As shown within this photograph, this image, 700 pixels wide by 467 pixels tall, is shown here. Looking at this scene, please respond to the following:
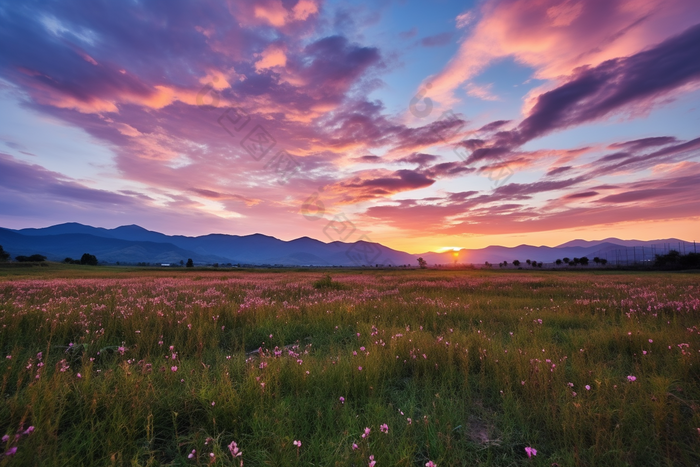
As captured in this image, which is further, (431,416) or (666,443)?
(431,416)

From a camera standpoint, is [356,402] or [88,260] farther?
Result: [88,260]

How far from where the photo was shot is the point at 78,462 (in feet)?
7.13

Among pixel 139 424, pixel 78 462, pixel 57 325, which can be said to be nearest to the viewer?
pixel 78 462

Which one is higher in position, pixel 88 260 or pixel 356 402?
pixel 88 260

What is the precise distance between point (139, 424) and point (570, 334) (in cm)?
720

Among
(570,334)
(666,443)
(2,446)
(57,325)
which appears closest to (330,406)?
(2,446)

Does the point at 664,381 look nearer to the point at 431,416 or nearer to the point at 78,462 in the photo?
the point at 431,416

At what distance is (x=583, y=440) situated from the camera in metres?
2.70

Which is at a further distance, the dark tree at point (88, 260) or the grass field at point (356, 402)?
the dark tree at point (88, 260)

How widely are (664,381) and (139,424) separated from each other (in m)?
5.60

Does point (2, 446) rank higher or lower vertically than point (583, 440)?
higher

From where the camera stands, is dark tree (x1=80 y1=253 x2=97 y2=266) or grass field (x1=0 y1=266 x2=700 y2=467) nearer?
grass field (x1=0 y1=266 x2=700 y2=467)

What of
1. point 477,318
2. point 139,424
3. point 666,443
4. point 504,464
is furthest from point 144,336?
point 477,318

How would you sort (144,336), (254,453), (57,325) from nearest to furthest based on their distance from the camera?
1. (254,453)
2. (144,336)
3. (57,325)
